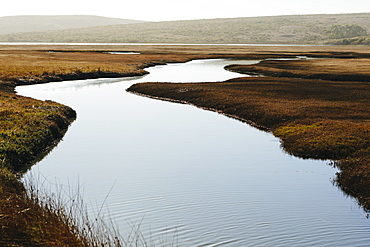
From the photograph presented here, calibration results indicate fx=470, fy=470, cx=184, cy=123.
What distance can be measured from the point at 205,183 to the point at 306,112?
1634 centimetres

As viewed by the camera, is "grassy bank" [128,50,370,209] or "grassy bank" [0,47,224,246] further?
Answer: "grassy bank" [128,50,370,209]

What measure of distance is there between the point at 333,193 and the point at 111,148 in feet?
38.1

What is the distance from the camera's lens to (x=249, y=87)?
4912cm

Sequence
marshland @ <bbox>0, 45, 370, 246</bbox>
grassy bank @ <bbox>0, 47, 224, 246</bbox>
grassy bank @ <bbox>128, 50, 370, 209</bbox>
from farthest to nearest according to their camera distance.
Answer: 1. grassy bank @ <bbox>128, 50, 370, 209</bbox>
2. marshland @ <bbox>0, 45, 370, 246</bbox>
3. grassy bank @ <bbox>0, 47, 224, 246</bbox>

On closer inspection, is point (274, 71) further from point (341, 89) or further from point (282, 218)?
point (282, 218)

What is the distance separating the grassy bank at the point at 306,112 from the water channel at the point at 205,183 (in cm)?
98

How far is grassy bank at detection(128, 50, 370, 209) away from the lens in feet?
67.5

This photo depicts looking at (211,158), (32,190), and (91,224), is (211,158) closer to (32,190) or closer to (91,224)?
(91,224)

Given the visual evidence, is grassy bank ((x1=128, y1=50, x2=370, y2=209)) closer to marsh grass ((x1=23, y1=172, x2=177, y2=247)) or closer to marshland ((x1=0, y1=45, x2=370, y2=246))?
marshland ((x1=0, y1=45, x2=370, y2=246))

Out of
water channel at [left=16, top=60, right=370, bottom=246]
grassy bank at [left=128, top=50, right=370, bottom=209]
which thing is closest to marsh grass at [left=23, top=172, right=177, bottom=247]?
water channel at [left=16, top=60, right=370, bottom=246]

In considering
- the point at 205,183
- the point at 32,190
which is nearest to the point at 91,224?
the point at 32,190

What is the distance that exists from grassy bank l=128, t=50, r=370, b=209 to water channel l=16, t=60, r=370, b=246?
3.23ft

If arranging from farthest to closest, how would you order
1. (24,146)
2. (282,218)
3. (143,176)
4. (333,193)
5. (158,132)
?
(158,132), (24,146), (143,176), (333,193), (282,218)

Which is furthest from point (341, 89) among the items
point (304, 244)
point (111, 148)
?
point (304, 244)
